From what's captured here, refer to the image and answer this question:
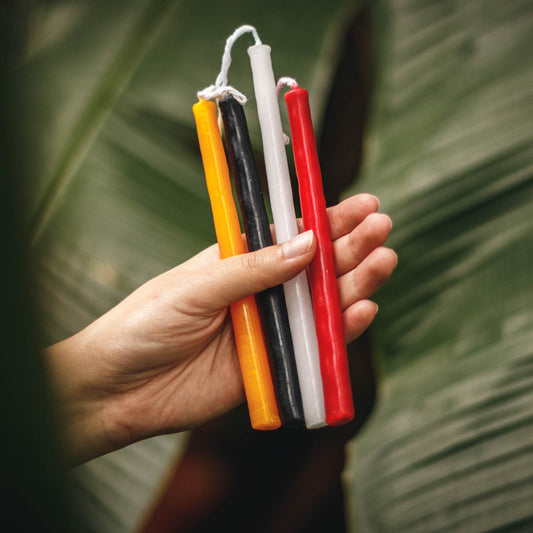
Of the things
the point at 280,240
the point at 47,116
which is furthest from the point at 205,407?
the point at 47,116

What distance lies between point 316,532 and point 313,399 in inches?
7.4

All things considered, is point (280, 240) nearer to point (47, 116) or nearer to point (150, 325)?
point (150, 325)

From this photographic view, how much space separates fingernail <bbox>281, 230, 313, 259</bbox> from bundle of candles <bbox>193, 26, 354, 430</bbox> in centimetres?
2

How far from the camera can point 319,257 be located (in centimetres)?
37

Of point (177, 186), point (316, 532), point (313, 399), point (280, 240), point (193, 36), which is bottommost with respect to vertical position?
point (316, 532)

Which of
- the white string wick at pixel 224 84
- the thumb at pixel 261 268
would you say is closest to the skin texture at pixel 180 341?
the thumb at pixel 261 268

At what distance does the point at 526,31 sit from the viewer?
414 millimetres

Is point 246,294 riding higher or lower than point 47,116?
lower

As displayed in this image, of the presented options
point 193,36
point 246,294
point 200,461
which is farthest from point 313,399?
point 193,36

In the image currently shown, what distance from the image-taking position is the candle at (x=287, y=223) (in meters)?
0.36

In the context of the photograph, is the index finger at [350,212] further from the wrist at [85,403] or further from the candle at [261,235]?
the wrist at [85,403]

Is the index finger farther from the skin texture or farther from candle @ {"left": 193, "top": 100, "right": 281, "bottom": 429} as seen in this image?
candle @ {"left": 193, "top": 100, "right": 281, "bottom": 429}

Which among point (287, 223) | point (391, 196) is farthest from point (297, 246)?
→ point (391, 196)

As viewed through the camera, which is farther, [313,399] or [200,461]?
[200,461]
